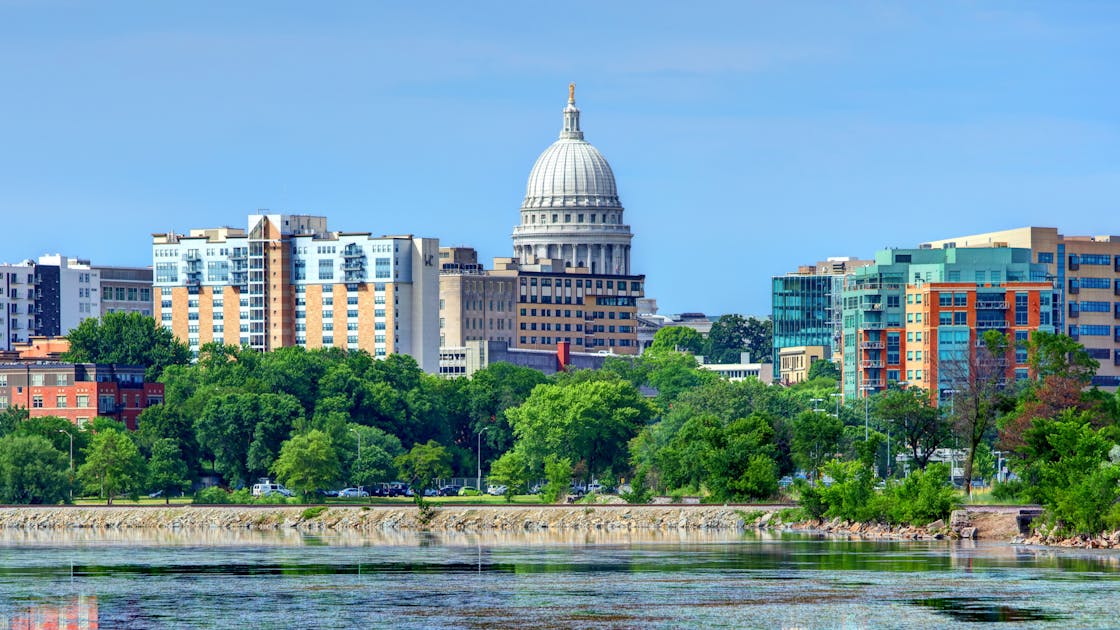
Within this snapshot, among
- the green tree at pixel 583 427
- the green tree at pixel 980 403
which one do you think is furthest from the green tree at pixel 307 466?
the green tree at pixel 980 403

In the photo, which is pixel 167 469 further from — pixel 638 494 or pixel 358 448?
pixel 638 494

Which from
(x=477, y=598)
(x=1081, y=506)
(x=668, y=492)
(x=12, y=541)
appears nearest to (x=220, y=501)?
(x=668, y=492)

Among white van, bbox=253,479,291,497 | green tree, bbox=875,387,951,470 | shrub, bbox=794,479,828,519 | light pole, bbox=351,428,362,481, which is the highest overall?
green tree, bbox=875,387,951,470

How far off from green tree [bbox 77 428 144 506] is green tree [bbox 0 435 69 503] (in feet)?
15.0

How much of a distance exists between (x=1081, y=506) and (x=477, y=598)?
32.6 meters

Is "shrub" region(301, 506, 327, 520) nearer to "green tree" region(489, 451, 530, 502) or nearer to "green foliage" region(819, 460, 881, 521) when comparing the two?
"green foliage" region(819, 460, 881, 521)

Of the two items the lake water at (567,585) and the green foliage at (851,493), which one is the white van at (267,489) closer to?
the green foliage at (851,493)

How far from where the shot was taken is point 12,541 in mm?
119750

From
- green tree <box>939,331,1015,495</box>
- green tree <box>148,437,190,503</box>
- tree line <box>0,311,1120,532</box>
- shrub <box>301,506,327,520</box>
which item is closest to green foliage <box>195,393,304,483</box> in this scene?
tree line <box>0,311,1120,532</box>

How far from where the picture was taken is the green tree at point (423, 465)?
188 meters

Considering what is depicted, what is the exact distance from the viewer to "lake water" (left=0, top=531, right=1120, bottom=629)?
68.2m

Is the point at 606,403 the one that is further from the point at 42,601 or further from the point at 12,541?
the point at 42,601

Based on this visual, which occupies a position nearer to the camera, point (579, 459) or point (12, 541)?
point (12, 541)

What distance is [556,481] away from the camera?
160 m
